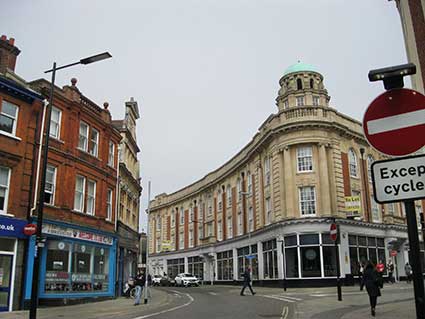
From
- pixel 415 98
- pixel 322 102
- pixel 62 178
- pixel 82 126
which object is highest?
pixel 322 102

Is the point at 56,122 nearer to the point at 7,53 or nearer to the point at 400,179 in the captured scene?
the point at 7,53

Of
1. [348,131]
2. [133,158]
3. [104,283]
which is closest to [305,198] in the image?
[348,131]

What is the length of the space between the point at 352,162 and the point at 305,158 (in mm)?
5489

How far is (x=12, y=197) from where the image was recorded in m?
19.5

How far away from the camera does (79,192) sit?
2470 cm

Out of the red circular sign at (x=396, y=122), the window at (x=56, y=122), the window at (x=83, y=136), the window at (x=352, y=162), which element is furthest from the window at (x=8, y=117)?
the window at (x=352, y=162)

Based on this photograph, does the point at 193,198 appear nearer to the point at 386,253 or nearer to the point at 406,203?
the point at 386,253

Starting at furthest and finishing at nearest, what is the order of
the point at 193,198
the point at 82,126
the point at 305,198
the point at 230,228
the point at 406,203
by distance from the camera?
the point at 193,198, the point at 230,228, the point at 305,198, the point at 82,126, the point at 406,203

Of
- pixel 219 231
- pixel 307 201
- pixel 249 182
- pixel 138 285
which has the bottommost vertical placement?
pixel 138 285

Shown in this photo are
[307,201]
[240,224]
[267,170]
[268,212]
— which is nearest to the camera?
[307,201]

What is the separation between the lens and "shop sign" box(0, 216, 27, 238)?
730 inches

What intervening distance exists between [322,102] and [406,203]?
37903 mm

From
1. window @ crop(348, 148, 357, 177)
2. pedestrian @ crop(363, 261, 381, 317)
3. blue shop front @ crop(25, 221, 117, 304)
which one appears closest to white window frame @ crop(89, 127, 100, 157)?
blue shop front @ crop(25, 221, 117, 304)

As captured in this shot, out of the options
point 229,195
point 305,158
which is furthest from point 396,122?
point 229,195
